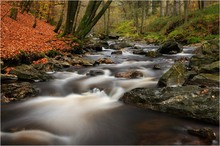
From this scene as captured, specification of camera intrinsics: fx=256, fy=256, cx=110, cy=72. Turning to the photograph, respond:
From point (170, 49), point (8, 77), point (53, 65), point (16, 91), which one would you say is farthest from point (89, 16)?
point (16, 91)

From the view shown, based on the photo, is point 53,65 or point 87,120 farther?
point 53,65

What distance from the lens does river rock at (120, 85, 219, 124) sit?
5.32m

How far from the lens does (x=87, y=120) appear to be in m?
5.85

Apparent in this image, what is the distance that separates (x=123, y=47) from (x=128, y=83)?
1198cm

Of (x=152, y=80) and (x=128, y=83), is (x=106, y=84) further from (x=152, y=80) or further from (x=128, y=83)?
(x=152, y=80)

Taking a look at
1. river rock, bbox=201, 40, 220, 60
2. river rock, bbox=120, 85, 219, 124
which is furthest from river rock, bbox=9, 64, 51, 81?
river rock, bbox=201, 40, 220, 60

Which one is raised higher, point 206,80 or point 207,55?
point 207,55

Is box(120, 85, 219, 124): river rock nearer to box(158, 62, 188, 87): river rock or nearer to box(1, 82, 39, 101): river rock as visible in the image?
box(158, 62, 188, 87): river rock

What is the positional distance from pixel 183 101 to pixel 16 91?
436 centimetres

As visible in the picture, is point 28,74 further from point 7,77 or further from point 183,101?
point 183,101

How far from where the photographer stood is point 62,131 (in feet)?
16.8

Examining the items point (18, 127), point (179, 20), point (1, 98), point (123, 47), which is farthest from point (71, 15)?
point (179, 20)

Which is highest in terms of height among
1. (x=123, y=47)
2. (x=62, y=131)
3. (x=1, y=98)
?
(x=123, y=47)

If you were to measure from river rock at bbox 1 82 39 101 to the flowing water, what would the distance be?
0.24m
